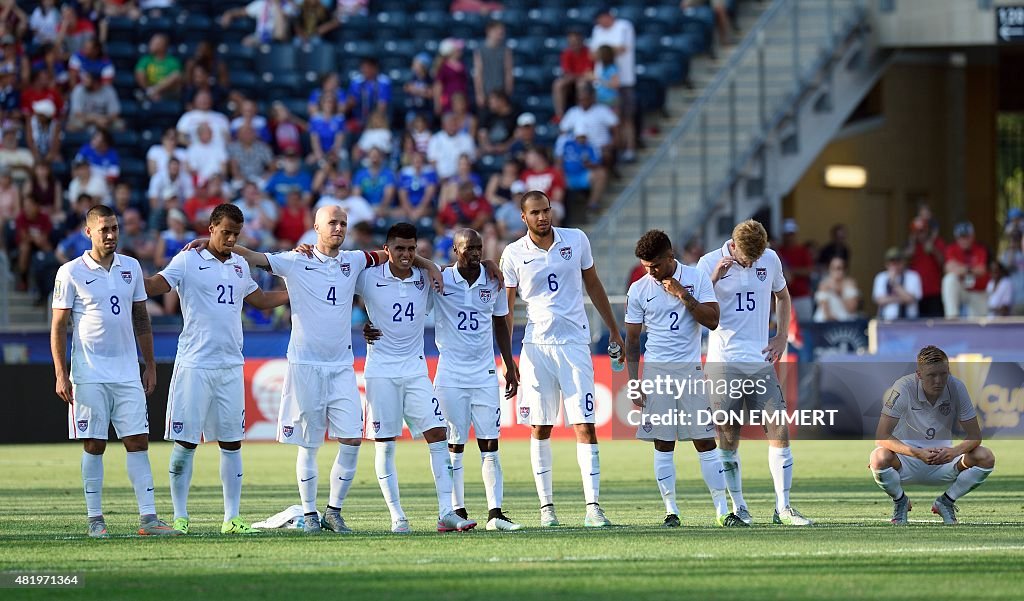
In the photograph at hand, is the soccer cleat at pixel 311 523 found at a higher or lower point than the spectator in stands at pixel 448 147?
lower

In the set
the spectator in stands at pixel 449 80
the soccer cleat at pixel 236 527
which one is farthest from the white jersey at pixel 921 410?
the spectator in stands at pixel 449 80

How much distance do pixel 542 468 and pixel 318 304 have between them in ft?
6.55

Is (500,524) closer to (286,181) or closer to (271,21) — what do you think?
(286,181)

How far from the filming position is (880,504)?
43.4ft

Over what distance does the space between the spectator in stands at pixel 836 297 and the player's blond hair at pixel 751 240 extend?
39.1 ft

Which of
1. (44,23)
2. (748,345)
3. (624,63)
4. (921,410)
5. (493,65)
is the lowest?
(921,410)

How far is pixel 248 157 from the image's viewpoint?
2591cm

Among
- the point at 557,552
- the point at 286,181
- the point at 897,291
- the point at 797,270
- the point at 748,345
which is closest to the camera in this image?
the point at 557,552

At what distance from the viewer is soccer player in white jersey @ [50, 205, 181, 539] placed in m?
11.4

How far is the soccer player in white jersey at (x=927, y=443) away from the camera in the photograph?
11.6 meters

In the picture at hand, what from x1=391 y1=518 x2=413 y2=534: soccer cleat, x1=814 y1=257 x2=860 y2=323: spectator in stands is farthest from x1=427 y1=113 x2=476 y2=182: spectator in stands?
x1=391 y1=518 x2=413 y2=534: soccer cleat

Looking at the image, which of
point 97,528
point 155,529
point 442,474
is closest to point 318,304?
point 442,474

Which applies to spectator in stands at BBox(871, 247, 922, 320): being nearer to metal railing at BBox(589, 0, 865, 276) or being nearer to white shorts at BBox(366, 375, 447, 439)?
metal railing at BBox(589, 0, 865, 276)

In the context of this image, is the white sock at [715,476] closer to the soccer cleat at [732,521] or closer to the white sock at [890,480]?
the soccer cleat at [732,521]
